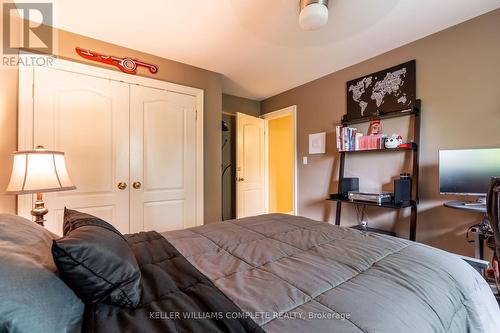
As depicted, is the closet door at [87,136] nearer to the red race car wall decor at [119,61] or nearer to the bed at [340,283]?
the red race car wall decor at [119,61]

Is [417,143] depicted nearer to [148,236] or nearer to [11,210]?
[148,236]

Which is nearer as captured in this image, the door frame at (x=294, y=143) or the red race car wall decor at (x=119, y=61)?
the red race car wall decor at (x=119, y=61)

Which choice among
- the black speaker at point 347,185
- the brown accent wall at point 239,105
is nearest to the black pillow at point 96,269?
the black speaker at point 347,185

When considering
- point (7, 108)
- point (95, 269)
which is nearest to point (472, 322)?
point (95, 269)

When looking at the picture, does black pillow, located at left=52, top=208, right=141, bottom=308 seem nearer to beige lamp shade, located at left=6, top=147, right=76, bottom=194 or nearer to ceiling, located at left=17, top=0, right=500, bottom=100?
beige lamp shade, located at left=6, top=147, right=76, bottom=194

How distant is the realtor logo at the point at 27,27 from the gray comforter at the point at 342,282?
7.12 ft

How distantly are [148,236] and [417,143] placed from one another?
99.9 inches

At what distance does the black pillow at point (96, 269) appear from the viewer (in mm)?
604

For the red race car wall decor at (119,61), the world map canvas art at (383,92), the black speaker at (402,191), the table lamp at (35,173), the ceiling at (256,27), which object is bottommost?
the black speaker at (402,191)

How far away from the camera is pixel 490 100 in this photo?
1.87 metres

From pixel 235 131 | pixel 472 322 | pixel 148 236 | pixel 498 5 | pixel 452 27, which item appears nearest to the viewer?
pixel 472 322

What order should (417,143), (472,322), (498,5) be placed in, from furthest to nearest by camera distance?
(417,143), (498,5), (472,322)

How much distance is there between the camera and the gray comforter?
63 cm

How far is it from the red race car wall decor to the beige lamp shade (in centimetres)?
120
